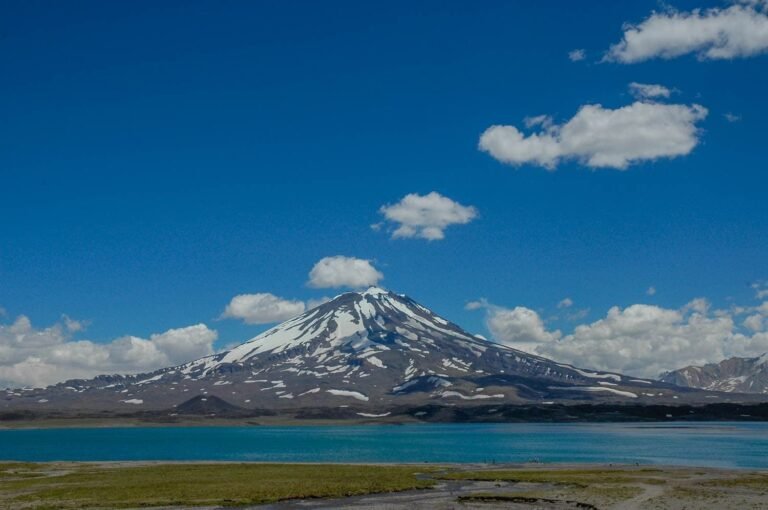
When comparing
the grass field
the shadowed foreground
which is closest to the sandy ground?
the shadowed foreground

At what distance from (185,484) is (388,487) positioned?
20.8 metres

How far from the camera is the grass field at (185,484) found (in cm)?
6259

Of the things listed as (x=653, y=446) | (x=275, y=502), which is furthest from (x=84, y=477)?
(x=653, y=446)

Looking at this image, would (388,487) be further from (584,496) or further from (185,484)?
(185,484)

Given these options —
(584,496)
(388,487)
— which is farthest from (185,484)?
(584,496)

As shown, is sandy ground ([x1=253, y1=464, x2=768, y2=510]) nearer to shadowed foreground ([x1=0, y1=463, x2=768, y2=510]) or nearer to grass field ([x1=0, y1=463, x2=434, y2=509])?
shadowed foreground ([x1=0, y1=463, x2=768, y2=510])

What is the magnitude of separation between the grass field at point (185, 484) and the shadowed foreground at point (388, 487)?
0.10 m

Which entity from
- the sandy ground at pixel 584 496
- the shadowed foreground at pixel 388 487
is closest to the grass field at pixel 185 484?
the shadowed foreground at pixel 388 487

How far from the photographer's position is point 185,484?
75.9 meters

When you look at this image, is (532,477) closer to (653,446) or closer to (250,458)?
(250,458)

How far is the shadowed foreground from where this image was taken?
60156 mm

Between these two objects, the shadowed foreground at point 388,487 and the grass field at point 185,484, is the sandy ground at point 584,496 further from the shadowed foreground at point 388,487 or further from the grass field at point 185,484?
the grass field at point 185,484

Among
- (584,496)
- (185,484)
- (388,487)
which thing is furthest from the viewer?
(185,484)

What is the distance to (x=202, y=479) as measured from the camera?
82000 mm
